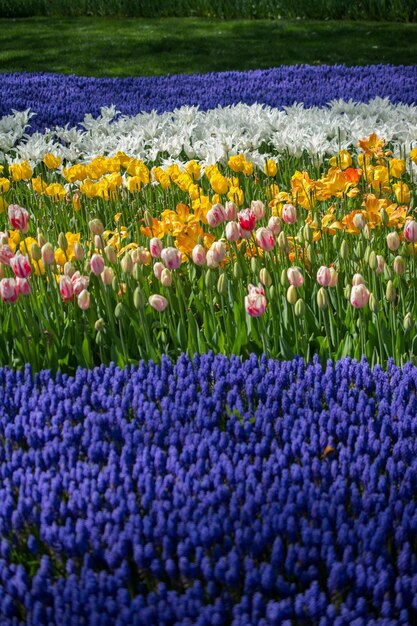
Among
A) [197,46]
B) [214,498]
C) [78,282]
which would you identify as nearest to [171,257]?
[78,282]

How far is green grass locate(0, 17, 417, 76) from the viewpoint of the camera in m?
15.7

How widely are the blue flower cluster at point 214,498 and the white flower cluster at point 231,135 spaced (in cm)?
245

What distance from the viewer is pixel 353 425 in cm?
254

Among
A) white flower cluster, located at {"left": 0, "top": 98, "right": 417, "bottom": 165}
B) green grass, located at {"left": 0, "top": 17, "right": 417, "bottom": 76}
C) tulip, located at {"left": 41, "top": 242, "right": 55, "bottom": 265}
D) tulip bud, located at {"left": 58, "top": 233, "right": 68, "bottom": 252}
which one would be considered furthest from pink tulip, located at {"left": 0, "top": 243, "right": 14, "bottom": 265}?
green grass, located at {"left": 0, "top": 17, "right": 417, "bottom": 76}

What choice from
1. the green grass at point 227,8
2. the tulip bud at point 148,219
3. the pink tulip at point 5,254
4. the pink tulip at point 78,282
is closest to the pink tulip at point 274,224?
the tulip bud at point 148,219

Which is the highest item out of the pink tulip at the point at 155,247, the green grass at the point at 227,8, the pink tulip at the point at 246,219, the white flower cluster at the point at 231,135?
the green grass at the point at 227,8

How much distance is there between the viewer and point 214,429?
2.51 metres

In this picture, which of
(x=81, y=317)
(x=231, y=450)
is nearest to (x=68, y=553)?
(x=231, y=450)

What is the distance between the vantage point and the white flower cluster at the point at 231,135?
17.5ft

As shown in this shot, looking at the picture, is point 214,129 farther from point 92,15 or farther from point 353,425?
point 92,15

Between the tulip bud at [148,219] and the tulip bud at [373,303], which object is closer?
the tulip bud at [373,303]

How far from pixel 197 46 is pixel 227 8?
10.2ft

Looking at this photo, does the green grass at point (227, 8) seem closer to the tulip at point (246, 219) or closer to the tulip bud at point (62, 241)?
the tulip at point (246, 219)

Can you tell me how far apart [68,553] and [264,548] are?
0.48 metres
